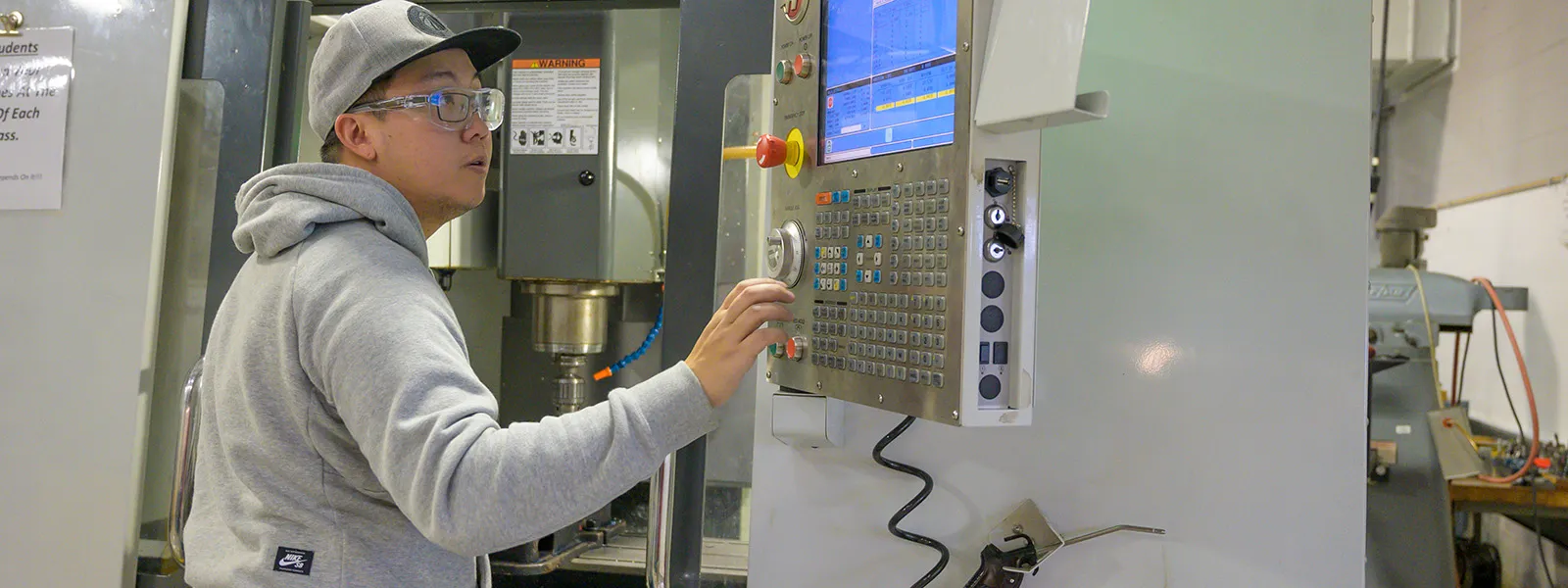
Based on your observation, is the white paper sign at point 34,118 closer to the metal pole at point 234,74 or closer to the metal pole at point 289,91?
the metal pole at point 234,74

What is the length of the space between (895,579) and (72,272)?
4.61 ft

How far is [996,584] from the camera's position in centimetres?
119

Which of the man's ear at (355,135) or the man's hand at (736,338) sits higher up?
the man's ear at (355,135)

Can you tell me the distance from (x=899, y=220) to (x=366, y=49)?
552mm

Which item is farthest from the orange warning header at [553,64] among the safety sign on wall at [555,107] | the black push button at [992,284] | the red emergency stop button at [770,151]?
→ the black push button at [992,284]

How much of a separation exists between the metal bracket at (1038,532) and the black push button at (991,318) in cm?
38

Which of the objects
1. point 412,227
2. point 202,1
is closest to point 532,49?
point 202,1

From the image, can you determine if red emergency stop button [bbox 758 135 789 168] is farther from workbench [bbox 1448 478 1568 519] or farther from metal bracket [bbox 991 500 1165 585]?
workbench [bbox 1448 478 1568 519]

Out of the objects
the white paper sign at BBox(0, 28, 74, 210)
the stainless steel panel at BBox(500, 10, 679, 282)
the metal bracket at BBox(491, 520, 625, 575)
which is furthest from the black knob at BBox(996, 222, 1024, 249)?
the white paper sign at BBox(0, 28, 74, 210)

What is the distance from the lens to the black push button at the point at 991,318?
0.92 metres

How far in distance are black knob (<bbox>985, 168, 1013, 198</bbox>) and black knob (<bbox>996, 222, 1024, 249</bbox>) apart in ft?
0.10

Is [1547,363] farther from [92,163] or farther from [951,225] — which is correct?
[92,163]

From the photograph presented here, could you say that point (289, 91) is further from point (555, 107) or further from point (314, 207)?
point (314, 207)

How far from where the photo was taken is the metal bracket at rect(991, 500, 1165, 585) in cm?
118
